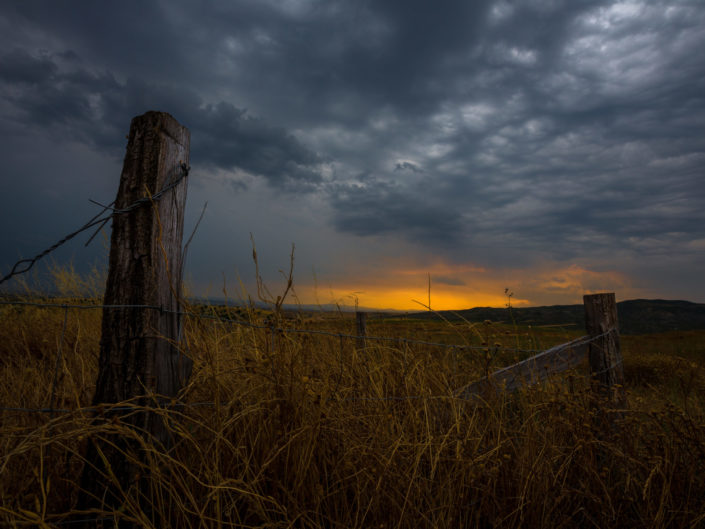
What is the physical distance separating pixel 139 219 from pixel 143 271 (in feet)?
1.05

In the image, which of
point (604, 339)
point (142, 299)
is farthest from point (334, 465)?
point (604, 339)

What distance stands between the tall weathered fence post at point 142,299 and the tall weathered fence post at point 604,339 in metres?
4.25

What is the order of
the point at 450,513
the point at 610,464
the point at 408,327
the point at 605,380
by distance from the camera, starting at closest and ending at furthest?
the point at 450,513, the point at 610,464, the point at 605,380, the point at 408,327

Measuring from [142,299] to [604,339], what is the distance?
15.2 ft

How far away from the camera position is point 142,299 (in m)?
2.31

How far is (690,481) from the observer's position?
2.41m

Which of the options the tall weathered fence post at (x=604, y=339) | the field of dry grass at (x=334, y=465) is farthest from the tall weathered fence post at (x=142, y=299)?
the tall weathered fence post at (x=604, y=339)

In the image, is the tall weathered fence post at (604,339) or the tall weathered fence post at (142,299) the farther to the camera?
the tall weathered fence post at (604,339)

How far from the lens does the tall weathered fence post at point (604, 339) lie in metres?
4.49

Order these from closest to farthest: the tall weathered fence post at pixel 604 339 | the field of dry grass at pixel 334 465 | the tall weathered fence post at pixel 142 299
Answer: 1. the field of dry grass at pixel 334 465
2. the tall weathered fence post at pixel 142 299
3. the tall weathered fence post at pixel 604 339

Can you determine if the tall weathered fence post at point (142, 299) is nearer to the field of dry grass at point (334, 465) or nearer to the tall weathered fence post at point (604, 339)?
the field of dry grass at point (334, 465)

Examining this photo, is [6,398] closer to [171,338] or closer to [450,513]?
[171,338]

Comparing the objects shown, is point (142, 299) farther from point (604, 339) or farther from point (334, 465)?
point (604, 339)

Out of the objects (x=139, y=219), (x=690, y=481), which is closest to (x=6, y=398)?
(x=139, y=219)
